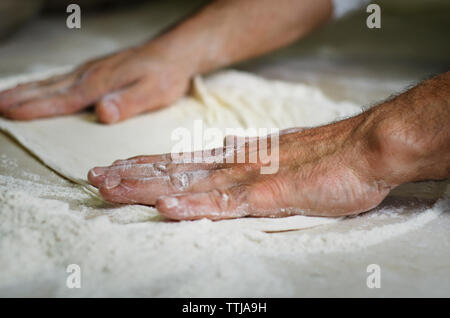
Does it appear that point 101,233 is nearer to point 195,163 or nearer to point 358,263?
point 195,163

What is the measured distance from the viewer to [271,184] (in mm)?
968

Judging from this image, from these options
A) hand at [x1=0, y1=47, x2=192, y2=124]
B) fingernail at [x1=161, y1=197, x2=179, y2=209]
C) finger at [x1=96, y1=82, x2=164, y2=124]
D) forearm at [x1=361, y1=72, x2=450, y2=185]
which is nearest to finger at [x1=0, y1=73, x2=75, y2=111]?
hand at [x1=0, y1=47, x2=192, y2=124]

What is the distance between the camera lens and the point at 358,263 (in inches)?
33.5

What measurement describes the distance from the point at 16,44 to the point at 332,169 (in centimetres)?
189

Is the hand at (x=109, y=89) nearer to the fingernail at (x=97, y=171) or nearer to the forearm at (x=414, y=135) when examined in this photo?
the fingernail at (x=97, y=171)

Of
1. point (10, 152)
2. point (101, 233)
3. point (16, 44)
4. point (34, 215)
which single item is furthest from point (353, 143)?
point (16, 44)

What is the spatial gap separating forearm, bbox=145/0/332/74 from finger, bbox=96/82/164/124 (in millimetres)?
166

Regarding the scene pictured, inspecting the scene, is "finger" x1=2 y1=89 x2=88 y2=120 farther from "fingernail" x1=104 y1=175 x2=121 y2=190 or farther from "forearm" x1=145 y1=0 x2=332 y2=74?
"fingernail" x1=104 y1=175 x2=121 y2=190

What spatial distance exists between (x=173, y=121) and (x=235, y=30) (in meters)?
0.45

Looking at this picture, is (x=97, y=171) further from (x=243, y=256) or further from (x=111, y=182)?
(x=243, y=256)

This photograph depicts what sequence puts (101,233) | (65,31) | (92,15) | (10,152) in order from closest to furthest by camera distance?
1. (101,233)
2. (10,152)
3. (65,31)
4. (92,15)

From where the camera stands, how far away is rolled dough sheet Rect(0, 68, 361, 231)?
128cm

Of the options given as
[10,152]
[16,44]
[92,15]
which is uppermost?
[92,15]

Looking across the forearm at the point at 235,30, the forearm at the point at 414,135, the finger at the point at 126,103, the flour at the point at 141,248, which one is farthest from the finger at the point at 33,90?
the forearm at the point at 414,135
